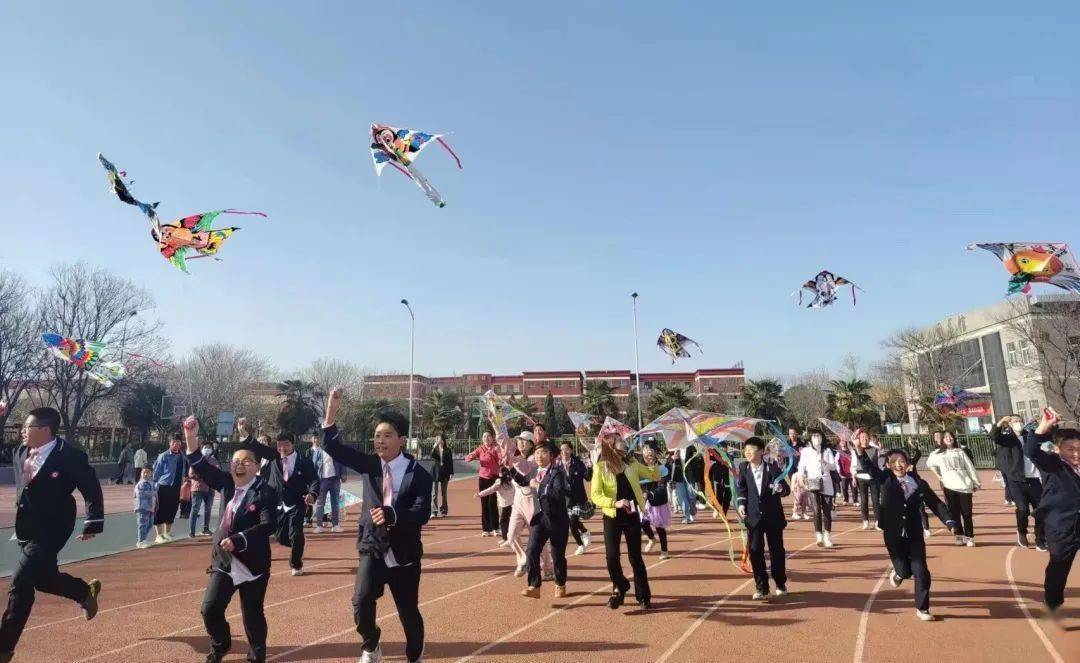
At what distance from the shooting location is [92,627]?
6262 mm

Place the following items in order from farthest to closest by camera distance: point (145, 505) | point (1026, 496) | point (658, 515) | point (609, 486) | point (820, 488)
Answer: point (145, 505) → point (820, 488) → point (658, 515) → point (1026, 496) → point (609, 486)

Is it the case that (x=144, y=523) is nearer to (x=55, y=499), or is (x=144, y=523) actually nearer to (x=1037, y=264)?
(x=55, y=499)

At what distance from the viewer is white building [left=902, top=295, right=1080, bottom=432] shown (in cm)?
3712

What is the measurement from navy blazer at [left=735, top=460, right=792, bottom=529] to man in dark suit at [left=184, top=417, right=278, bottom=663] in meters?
5.02

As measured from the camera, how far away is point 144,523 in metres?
11.8

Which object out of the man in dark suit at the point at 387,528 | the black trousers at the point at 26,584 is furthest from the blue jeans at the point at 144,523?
the man in dark suit at the point at 387,528

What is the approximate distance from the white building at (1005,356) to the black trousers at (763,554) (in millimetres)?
39380

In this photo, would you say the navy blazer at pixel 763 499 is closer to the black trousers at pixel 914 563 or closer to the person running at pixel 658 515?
the black trousers at pixel 914 563

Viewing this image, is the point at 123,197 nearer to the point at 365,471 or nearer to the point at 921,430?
the point at 365,471

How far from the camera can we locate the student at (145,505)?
1178cm

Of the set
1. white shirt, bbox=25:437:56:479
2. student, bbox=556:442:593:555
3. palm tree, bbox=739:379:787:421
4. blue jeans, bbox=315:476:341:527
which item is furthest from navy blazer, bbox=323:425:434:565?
palm tree, bbox=739:379:787:421

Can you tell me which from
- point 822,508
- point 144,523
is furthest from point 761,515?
point 144,523

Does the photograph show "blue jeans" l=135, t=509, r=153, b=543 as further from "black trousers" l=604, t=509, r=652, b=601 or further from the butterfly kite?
"black trousers" l=604, t=509, r=652, b=601

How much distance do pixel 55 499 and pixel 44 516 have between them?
0.15 m
